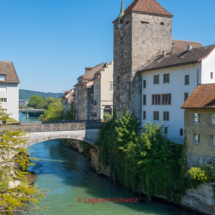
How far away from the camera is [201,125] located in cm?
2161

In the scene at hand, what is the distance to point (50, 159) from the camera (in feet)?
129

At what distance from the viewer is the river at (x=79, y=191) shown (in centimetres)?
2175

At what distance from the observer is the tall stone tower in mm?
31844

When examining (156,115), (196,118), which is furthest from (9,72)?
(196,118)

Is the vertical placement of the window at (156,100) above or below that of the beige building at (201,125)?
above

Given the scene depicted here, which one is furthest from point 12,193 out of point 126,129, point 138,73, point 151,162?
point 138,73

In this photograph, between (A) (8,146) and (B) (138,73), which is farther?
(B) (138,73)

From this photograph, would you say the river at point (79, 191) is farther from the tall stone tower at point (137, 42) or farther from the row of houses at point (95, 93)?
the row of houses at point (95, 93)

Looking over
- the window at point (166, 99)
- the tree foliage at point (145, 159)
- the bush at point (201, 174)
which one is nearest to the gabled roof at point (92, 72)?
the tree foliage at point (145, 159)

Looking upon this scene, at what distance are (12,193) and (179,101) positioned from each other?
18.4 metres

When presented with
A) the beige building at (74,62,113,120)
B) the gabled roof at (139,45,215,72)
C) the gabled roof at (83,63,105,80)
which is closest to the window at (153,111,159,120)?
the gabled roof at (139,45,215,72)

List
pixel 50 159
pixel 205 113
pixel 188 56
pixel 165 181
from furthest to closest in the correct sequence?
pixel 50 159
pixel 188 56
pixel 165 181
pixel 205 113

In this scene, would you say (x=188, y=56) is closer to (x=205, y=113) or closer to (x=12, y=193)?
(x=205, y=113)

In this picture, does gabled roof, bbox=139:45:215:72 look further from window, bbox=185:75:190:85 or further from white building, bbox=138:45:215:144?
window, bbox=185:75:190:85
